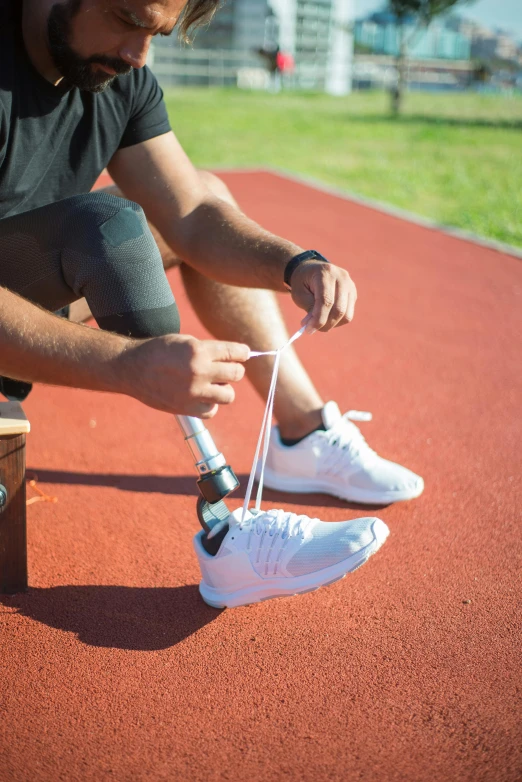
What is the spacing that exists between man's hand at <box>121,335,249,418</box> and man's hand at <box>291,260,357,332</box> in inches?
17.7

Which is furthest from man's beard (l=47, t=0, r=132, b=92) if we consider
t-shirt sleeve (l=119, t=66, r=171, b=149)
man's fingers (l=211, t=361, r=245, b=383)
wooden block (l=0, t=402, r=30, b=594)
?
man's fingers (l=211, t=361, r=245, b=383)

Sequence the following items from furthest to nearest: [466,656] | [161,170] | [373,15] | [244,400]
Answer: [373,15] < [244,400] < [161,170] < [466,656]

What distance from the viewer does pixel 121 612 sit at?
6.22 ft

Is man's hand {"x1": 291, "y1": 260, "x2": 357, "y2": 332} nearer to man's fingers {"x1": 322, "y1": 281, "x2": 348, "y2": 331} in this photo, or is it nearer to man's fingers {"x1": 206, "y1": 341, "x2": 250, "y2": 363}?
man's fingers {"x1": 322, "y1": 281, "x2": 348, "y2": 331}

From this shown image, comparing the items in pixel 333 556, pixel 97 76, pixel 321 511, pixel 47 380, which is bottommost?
pixel 321 511

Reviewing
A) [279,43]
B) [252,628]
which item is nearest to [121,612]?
[252,628]

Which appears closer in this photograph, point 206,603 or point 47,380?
point 47,380

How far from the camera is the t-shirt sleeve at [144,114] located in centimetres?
221

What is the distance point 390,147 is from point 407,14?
24.9 feet

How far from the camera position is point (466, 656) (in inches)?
69.6

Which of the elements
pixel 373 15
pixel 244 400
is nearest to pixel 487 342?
pixel 244 400

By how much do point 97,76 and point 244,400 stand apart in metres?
1.54

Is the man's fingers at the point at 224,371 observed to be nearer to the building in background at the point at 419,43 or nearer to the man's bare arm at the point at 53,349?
the man's bare arm at the point at 53,349

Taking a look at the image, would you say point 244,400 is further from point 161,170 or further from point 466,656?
point 466,656
